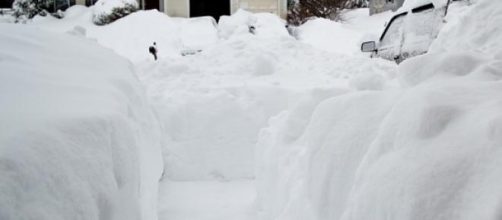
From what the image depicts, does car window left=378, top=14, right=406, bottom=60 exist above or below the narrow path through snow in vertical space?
above

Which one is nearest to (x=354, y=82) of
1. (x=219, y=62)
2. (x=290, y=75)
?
(x=290, y=75)

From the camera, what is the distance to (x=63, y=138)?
6.75 ft

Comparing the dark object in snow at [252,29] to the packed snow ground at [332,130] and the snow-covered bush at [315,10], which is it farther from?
the packed snow ground at [332,130]

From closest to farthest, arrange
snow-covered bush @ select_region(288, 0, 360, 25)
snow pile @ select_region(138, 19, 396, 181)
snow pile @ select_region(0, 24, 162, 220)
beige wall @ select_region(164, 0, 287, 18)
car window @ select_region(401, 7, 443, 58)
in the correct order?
snow pile @ select_region(0, 24, 162, 220) → snow pile @ select_region(138, 19, 396, 181) → car window @ select_region(401, 7, 443, 58) → snow-covered bush @ select_region(288, 0, 360, 25) → beige wall @ select_region(164, 0, 287, 18)

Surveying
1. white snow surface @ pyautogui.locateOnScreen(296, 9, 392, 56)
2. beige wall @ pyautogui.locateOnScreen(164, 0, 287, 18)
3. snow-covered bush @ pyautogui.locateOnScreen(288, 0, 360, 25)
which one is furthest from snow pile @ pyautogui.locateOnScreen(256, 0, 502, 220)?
beige wall @ pyautogui.locateOnScreen(164, 0, 287, 18)

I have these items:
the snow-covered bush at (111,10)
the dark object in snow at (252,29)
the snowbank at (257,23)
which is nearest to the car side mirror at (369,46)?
the dark object in snow at (252,29)

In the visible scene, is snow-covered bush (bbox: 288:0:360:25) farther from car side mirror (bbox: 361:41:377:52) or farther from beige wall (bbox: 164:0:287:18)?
car side mirror (bbox: 361:41:377:52)

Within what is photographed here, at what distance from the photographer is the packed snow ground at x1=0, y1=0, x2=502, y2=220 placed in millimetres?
1658

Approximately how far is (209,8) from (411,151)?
24.3 m

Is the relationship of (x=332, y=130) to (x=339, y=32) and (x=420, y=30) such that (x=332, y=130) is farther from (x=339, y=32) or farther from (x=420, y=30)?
(x=339, y=32)

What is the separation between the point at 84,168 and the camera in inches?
81.7

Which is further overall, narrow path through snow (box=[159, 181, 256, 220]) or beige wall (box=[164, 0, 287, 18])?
beige wall (box=[164, 0, 287, 18])

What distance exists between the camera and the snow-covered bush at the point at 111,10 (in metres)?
22.0

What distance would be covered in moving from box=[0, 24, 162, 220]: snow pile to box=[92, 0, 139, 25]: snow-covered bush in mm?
19057
